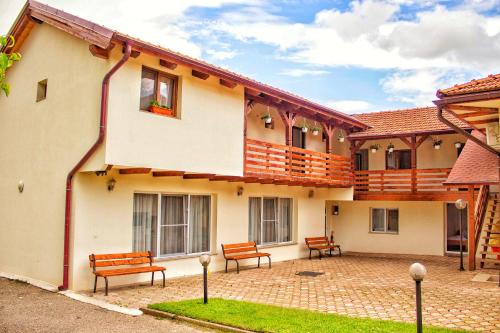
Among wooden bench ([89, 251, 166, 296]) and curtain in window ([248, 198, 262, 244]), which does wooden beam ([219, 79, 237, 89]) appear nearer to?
curtain in window ([248, 198, 262, 244])

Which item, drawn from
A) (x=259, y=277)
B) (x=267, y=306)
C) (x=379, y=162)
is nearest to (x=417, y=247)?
(x=379, y=162)

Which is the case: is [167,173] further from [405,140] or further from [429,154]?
[429,154]

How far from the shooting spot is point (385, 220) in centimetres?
2044

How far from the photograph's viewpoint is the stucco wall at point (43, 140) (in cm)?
1102

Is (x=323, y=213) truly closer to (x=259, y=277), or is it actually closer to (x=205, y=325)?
(x=259, y=277)

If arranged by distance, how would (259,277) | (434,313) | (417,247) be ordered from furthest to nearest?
1. (417,247)
2. (259,277)
3. (434,313)

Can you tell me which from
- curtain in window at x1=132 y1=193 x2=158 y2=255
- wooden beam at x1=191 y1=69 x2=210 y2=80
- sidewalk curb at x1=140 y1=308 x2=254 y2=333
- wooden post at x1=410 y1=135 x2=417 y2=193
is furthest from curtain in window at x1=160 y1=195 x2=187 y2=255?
wooden post at x1=410 y1=135 x2=417 y2=193

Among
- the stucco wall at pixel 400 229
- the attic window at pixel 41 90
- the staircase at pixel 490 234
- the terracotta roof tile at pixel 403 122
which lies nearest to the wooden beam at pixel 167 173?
the attic window at pixel 41 90

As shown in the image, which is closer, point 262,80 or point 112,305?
point 112,305

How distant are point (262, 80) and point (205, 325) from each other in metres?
9.47

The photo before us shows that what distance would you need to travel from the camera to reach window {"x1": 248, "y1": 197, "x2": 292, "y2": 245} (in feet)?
53.4

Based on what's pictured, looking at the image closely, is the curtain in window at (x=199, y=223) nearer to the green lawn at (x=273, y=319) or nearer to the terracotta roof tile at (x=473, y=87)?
the green lawn at (x=273, y=319)

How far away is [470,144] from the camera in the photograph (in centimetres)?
1703

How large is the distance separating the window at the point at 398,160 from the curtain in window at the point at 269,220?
6851mm
